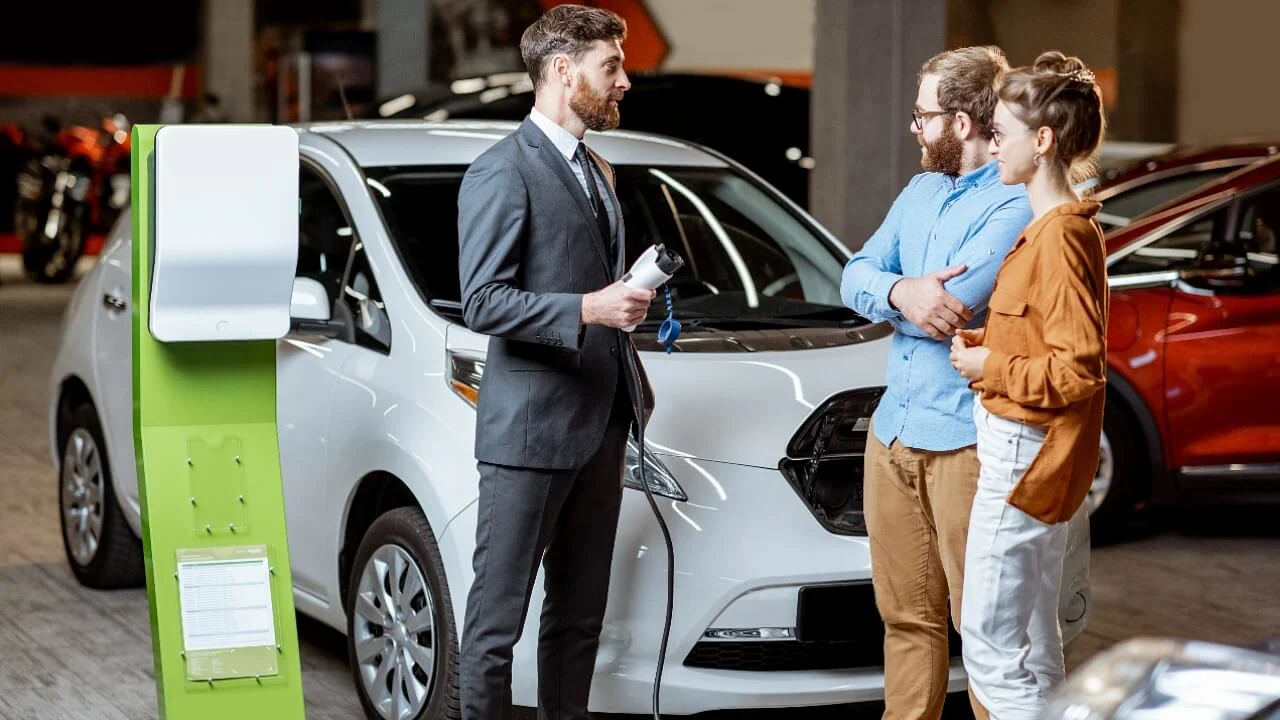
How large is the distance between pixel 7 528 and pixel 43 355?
6.18 m

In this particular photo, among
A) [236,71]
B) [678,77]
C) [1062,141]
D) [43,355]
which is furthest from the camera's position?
[236,71]

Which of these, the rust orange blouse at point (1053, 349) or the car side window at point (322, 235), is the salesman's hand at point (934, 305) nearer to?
the rust orange blouse at point (1053, 349)

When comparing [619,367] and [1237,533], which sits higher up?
[619,367]

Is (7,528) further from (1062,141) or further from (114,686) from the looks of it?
(1062,141)

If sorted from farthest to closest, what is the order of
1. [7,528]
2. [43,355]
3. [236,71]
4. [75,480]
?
[236,71]
[43,355]
[7,528]
[75,480]

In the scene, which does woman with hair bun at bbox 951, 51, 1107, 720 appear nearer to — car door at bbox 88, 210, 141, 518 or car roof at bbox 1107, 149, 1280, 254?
car door at bbox 88, 210, 141, 518

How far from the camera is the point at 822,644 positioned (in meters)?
4.14

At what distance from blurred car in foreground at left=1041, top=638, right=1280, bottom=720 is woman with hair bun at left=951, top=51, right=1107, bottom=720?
2.61ft

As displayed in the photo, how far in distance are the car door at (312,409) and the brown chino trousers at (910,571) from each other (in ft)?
5.44

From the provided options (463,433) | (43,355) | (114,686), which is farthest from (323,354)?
(43,355)

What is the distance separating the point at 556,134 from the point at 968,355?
3.38 feet

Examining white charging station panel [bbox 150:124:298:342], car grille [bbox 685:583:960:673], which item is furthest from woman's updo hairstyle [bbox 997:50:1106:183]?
white charging station panel [bbox 150:124:298:342]

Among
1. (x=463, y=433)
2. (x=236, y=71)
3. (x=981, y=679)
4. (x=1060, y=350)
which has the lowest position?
(x=981, y=679)

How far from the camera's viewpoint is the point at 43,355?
1312 cm
